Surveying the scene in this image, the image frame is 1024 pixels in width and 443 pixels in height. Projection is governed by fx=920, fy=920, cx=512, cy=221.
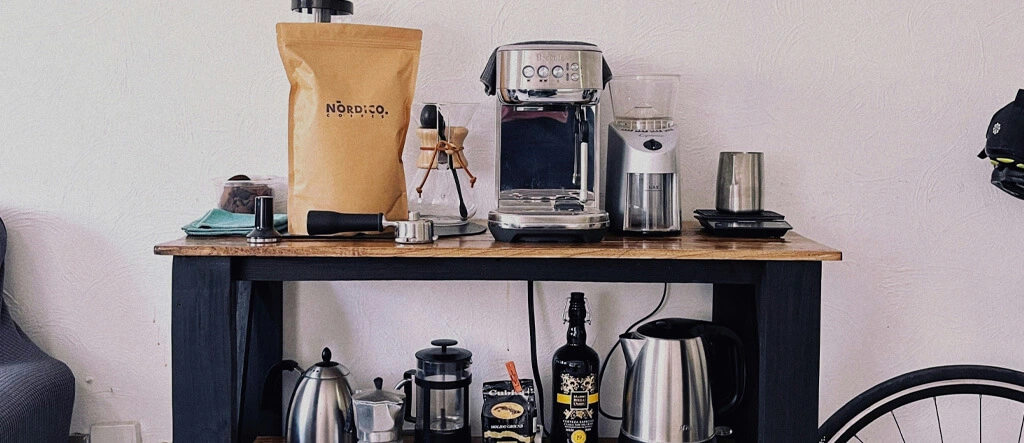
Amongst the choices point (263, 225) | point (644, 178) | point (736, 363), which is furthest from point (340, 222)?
point (736, 363)

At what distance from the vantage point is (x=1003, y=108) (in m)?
1.62

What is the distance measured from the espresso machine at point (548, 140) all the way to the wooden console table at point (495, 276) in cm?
4

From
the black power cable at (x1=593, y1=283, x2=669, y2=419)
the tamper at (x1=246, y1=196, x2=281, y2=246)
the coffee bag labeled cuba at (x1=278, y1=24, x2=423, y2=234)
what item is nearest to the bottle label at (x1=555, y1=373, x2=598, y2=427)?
the black power cable at (x1=593, y1=283, x2=669, y2=419)

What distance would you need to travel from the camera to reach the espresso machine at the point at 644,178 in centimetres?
153

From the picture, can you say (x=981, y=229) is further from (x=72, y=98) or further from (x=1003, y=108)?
(x=72, y=98)

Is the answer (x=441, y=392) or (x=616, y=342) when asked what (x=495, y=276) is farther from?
(x=616, y=342)

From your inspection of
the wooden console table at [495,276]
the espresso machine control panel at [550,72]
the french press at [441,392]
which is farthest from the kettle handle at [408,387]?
the espresso machine control panel at [550,72]

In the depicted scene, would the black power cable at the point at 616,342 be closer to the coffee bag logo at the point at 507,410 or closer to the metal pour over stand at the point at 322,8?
the coffee bag logo at the point at 507,410

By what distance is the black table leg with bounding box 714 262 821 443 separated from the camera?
135 cm

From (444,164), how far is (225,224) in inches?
14.8

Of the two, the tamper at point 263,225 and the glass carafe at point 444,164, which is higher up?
the glass carafe at point 444,164

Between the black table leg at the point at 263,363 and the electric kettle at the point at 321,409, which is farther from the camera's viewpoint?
the black table leg at the point at 263,363

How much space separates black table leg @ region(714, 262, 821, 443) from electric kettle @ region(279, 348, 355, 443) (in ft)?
2.30

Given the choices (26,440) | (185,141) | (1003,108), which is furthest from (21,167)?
(1003,108)
